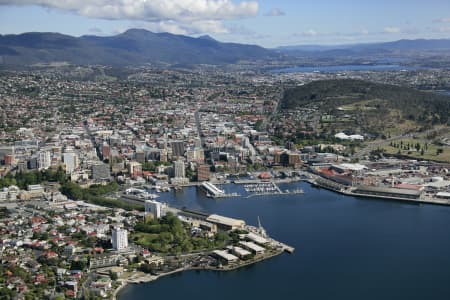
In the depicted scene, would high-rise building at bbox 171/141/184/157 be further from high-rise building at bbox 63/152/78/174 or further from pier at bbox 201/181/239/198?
pier at bbox 201/181/239/198

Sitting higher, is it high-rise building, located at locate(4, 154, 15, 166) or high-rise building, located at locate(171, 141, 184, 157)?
high-rise building, located at locate(171, 141, 184, 157)

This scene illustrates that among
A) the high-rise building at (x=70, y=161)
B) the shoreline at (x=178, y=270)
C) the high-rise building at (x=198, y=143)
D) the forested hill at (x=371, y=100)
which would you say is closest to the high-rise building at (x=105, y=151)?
the high-rise building at (x=70, y=161)

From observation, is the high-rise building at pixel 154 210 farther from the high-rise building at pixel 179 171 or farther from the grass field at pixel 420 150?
the grass field at pixel 420 150

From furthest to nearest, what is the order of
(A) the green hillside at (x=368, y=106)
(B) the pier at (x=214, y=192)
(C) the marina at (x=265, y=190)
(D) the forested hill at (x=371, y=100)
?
(D) the forested hill at (x=371, y=100) < (A) the green hillside at (x=368, y=106) < (C) the marina at (x=265, y=190) < (B) the pier at (x=214, y=192)

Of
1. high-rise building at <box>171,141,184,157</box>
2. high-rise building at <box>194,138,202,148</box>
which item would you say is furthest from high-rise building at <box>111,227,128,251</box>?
high-rise building at <box>194,138,202,148</box>

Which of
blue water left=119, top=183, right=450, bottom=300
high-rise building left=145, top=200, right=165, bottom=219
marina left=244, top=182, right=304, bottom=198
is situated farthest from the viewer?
marina left=244, top=182, right=304, bottom=198

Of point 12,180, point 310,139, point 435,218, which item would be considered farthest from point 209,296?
point 310,139

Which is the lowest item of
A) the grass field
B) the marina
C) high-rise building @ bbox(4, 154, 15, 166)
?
the marina

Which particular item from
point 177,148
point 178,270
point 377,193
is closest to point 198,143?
point 177,148
